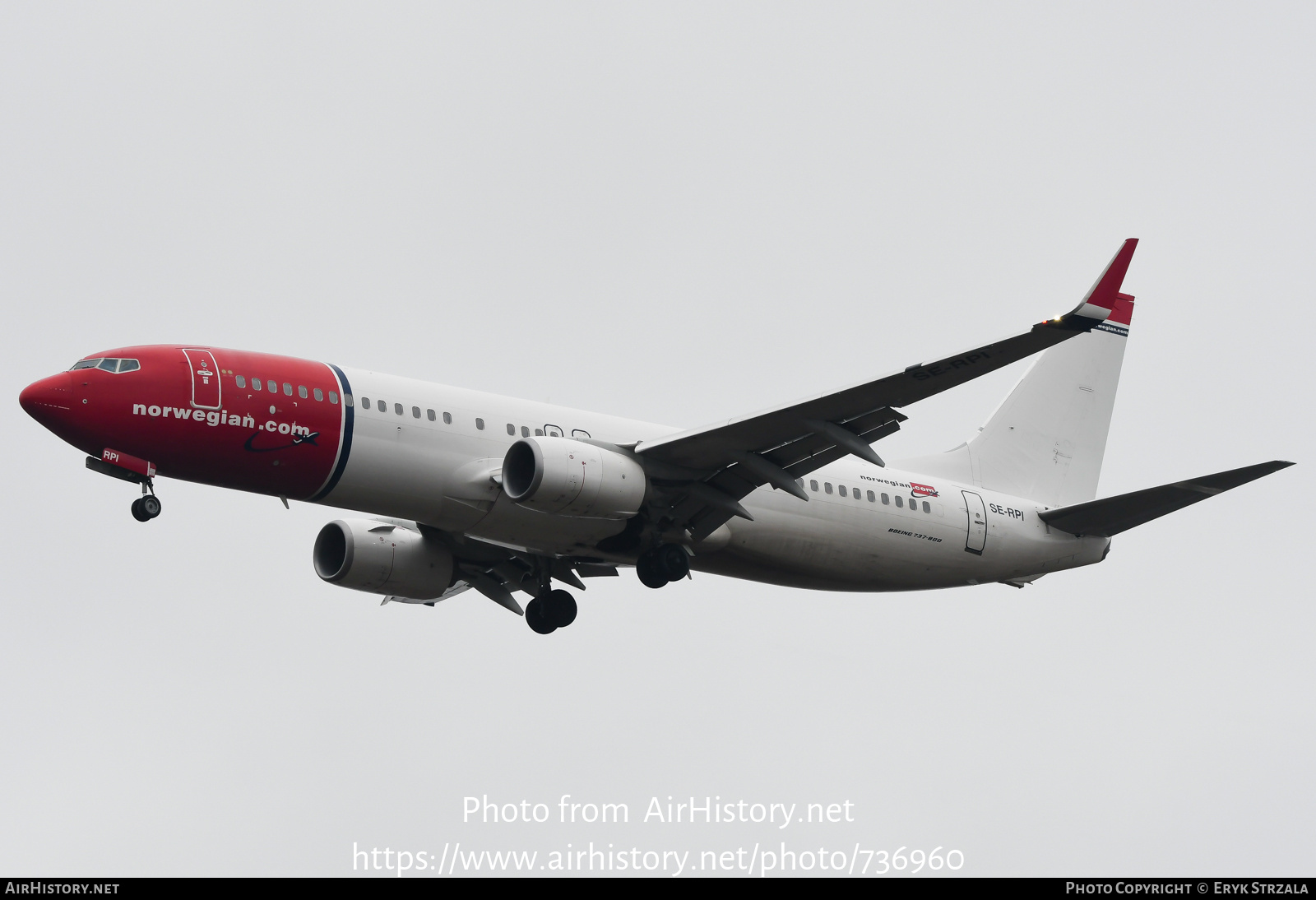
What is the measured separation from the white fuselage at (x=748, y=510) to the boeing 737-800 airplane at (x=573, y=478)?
0.15 feet

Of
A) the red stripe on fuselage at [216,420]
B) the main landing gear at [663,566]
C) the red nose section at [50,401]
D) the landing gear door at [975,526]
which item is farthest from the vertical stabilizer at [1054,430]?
the red nose section at [50,401]

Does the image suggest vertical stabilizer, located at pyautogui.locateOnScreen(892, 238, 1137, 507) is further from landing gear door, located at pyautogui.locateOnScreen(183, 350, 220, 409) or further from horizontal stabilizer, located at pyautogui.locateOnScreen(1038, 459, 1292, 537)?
landing gear door, located at pyautogui.locateOnScreen(183, 350, 220, 409)

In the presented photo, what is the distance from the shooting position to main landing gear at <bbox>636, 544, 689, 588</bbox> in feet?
105

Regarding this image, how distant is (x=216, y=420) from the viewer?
2908 cm

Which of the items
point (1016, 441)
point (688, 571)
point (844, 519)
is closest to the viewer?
point (688, 571)

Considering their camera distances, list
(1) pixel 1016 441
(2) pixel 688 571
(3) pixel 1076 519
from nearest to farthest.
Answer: (2) pixel 688 571
(3) pixel 1076 519
(1) pixel 1016 441

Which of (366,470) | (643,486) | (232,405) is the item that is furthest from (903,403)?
(232,405)

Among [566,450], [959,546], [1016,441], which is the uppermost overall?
[1016,441]

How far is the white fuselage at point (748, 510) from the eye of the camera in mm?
30453

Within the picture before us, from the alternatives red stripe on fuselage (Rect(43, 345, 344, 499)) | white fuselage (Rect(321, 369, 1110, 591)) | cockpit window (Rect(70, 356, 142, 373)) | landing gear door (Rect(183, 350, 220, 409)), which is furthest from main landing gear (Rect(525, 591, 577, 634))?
cockpit window (Rect(70, 356, 142, 373))

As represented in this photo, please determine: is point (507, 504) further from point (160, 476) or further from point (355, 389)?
point (160, 476)

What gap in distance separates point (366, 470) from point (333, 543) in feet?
20.1

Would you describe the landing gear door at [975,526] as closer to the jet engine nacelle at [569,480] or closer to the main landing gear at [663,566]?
the main landing gear at [663,566]

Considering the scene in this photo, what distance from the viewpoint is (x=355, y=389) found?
30.3 meters
